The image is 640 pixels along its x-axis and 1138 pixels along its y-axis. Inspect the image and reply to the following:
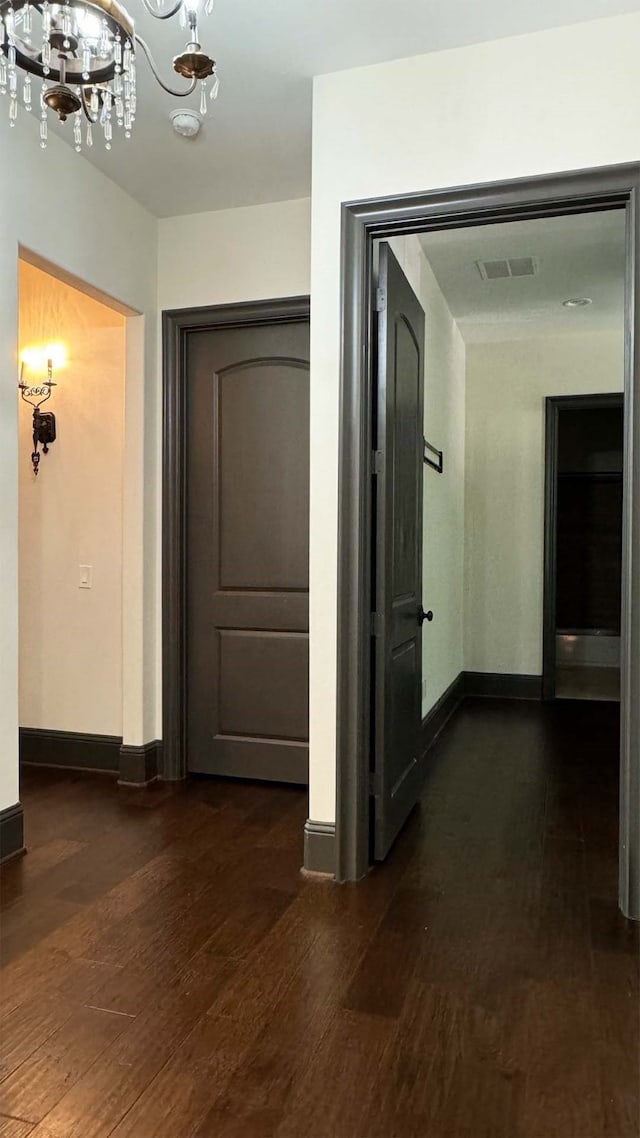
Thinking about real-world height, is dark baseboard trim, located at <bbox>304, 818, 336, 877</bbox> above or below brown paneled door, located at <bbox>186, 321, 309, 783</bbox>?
below

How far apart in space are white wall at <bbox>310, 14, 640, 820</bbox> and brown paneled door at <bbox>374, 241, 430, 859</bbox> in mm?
179

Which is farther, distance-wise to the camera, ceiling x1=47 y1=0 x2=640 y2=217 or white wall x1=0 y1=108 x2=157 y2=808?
white wall x1=0 y1=108 x2=157 y2=808

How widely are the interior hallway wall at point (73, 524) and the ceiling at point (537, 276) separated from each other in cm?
188

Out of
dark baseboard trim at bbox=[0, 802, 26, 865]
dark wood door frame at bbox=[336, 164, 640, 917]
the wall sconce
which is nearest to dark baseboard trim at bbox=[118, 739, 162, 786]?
dark baseboard trim at bbox=[0, 802, 26, 865]

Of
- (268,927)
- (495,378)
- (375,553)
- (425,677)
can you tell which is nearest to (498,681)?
(425,677)

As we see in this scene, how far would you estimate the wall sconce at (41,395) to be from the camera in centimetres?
402

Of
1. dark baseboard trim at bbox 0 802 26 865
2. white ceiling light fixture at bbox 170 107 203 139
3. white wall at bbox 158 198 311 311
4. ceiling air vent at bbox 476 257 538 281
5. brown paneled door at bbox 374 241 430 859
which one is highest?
ceiling air vent at bbox 476 257 538 281

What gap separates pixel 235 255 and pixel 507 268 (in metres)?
1.74

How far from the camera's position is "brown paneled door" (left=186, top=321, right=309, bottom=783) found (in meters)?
3.71

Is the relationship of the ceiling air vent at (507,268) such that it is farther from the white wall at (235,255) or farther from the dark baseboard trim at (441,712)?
the dark baseboard trim at (441,712)

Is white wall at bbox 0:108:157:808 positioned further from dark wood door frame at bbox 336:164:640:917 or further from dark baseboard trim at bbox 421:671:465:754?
dark baseboard trim at bbox 421:671:465:754

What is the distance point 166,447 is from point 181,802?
176 cm

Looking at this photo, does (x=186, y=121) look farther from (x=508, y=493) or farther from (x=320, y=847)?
(x=508, y=493)

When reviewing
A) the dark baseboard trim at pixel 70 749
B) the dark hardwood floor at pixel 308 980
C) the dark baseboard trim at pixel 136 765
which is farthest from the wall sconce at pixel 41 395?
the dark hardwood floor at pixel 308 980
